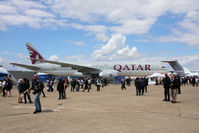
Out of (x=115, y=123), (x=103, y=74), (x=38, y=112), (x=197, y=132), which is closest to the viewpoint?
(x=197, y=132)

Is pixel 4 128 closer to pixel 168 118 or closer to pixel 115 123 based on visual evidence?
pixel 115 123

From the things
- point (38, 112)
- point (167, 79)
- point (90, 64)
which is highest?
point (90, 64)

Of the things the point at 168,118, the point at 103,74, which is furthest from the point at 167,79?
the point at 103,74

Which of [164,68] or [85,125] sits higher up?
[164,68]

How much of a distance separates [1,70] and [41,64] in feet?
25.1

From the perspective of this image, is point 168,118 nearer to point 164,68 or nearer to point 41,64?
point 164,68

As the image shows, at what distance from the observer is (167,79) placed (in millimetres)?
11375

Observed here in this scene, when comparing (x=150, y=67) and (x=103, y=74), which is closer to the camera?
(x=103, y=74)

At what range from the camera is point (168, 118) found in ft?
21.7

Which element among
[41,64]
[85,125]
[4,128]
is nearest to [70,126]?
[85,125]

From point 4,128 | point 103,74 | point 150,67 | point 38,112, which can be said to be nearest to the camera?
point 4,128

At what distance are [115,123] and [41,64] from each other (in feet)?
121

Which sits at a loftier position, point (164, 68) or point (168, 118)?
point (164, 68)

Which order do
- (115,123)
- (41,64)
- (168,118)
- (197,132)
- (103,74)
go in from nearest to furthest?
(197,132) → (115,123) → (168,118) → (103,74) → (41,64)
